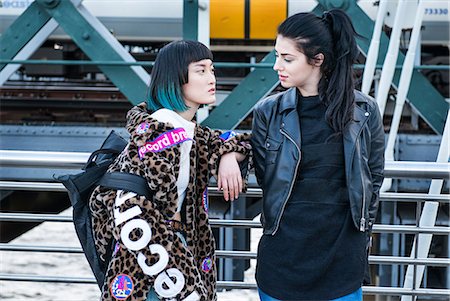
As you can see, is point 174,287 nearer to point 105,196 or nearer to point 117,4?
point 105,196

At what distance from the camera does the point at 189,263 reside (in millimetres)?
2039

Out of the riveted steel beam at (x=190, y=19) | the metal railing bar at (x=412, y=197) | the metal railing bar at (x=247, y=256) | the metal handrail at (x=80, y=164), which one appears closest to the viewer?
the metal handrail at (x=80, y=164)

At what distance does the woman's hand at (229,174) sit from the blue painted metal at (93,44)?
3879 mm

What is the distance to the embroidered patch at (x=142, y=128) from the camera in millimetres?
2045

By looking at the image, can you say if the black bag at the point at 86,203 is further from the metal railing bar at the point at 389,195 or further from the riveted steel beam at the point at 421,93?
the riveted steel beam at the point at 421,93

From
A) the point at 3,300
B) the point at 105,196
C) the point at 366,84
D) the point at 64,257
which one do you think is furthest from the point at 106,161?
the point at 64,257

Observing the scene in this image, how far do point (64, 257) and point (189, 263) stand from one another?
309 inches

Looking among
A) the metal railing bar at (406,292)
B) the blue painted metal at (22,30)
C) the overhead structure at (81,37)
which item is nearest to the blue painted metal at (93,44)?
the overhead structure at (81,37)

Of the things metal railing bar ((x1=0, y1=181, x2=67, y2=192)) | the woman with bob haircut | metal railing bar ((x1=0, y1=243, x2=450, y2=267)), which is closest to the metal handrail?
metal railing bar ((x1=0, y1=181, x2=67, y2=192))

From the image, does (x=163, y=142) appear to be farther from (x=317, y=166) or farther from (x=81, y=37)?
(x=81, y=37)

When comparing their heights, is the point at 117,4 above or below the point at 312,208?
below

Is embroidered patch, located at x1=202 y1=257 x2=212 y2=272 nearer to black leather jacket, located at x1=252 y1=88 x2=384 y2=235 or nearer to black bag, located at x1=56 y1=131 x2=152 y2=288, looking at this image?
black leather jacket, located at x1=252 y1=88 x2=384 y2=235

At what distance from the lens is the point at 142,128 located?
80.9 inches

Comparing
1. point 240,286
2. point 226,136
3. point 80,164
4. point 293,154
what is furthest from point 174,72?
point 240,286
